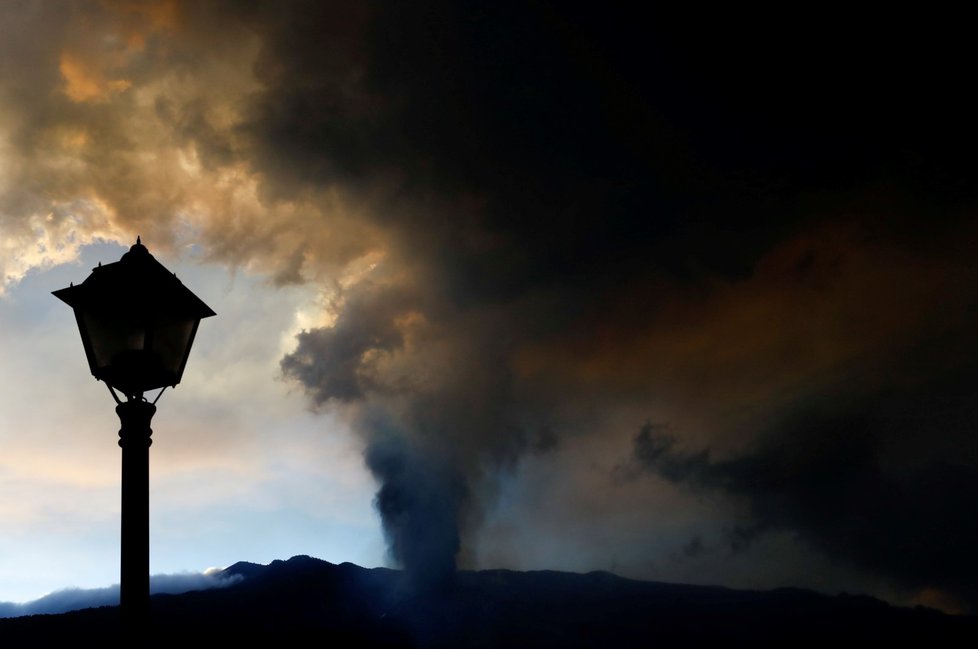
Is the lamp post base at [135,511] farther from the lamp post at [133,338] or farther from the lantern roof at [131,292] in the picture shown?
the lantern roof at [131,292]

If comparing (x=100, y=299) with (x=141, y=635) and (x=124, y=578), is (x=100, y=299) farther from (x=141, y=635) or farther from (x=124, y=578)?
(x=141, y=635)

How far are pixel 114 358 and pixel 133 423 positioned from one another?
0.58 metres

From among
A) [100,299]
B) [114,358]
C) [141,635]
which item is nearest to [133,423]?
[114,358]

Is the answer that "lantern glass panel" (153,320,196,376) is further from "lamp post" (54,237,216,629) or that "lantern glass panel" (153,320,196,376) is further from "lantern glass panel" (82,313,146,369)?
"lantern glass panel" (82,313,146,369)

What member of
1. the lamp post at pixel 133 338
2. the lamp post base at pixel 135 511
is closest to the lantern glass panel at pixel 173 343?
the lamp post at pixel 133 338

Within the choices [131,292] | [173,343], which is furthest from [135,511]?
[131,292]

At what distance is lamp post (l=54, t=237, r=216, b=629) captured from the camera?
703 centimetres

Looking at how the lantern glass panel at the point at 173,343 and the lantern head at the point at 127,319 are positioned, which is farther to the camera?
the lantern glass panel at the point at 173,343

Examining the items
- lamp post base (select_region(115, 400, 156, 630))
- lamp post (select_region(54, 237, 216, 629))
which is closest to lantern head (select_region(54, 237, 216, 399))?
lamp post (select_region(54, 237, 216, 629))

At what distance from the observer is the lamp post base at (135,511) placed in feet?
21.2

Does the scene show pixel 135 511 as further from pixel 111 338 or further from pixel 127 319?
pixel 127 319

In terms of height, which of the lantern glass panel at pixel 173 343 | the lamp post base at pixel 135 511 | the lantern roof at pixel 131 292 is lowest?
the lamp post base at pixel 135 511

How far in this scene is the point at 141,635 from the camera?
623 centimetres

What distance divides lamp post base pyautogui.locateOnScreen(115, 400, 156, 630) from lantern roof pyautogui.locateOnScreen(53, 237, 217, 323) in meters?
0.80
